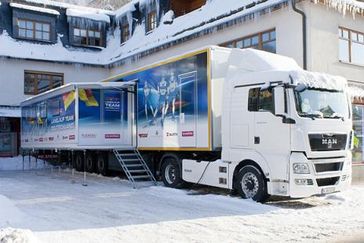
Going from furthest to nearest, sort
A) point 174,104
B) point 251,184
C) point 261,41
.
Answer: point 261,41, point 174,104, point 251,184

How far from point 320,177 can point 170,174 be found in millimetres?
5023

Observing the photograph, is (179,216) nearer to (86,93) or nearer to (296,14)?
(86,93)

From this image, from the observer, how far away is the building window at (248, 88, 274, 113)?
35.2ft

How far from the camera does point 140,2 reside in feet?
86.2

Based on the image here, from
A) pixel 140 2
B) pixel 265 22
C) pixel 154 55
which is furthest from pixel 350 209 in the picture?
pixel 140 2

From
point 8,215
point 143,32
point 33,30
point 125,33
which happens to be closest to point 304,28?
point 8,215

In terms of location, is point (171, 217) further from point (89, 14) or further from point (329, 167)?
point (89, 14)

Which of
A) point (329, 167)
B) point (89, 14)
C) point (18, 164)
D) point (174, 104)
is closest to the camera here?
point (329, 167)

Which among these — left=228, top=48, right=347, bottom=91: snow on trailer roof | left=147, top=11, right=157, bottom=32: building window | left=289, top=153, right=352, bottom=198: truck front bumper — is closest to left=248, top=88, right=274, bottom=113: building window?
left=228, top=48, right=347, bottom=91: snow on trailer roof

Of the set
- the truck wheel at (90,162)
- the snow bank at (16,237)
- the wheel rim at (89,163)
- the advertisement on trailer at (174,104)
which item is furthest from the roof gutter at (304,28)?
the snow bank at (16,237)

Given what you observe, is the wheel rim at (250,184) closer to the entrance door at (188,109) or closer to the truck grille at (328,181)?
the truck grille at (328,181)

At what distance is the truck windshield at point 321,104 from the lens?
10.5 meters

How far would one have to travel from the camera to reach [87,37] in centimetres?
2845

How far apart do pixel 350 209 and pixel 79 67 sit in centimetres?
2020
